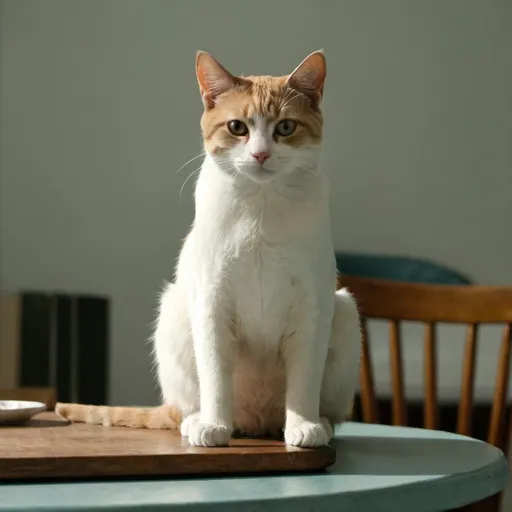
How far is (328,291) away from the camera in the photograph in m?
0.96

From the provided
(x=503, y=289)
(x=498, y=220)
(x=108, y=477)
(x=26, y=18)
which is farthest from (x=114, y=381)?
(x=108, y=477)

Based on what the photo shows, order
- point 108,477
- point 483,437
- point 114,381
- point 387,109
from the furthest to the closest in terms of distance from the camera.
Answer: point 387,109, point 114,381, point 483,437, point 108,477

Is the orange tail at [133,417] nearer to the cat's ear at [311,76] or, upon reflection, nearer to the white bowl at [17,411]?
the white bowl at [17,411]

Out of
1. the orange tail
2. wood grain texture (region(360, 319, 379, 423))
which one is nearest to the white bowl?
the orange tail

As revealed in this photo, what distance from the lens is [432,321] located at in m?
1.49

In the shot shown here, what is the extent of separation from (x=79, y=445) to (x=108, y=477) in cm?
10

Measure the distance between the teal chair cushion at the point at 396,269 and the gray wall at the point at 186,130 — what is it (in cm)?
30

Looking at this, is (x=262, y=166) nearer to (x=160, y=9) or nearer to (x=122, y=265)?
(x=122, y=265)

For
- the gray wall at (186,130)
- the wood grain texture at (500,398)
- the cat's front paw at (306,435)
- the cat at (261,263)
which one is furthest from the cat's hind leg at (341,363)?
the gray wall at (186,130)

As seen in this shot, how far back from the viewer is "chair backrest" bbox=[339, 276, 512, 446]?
144 centimetres

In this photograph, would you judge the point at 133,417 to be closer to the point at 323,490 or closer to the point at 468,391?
the point at 323,490

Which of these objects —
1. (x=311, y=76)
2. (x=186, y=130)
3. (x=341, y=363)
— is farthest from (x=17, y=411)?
(x=186, y=130)

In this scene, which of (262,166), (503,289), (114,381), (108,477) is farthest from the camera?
(114,381)

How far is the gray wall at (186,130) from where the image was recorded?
3.15 metres
